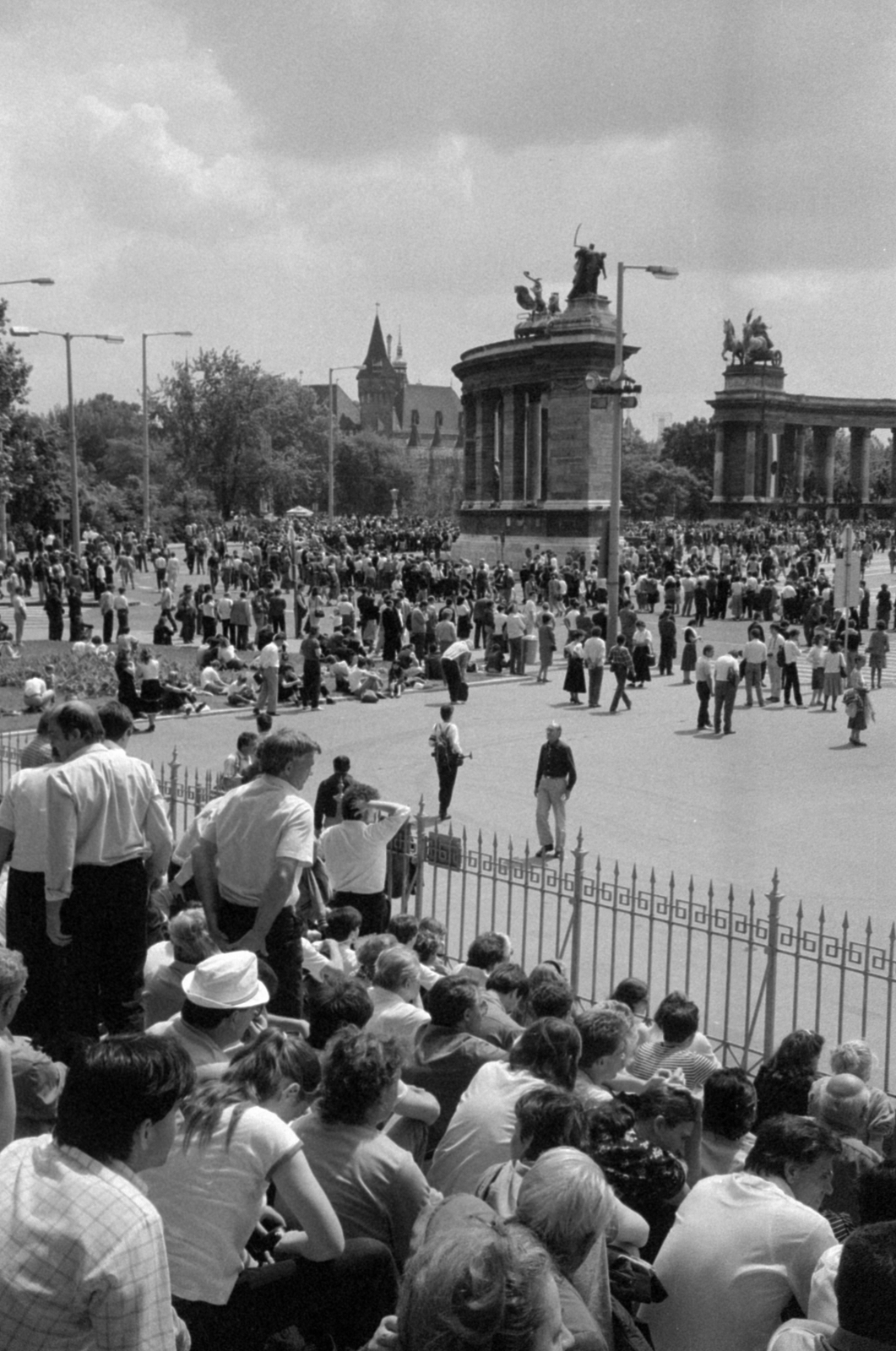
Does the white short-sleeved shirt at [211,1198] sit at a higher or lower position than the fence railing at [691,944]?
higher

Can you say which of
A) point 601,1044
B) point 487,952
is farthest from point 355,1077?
point 487,952

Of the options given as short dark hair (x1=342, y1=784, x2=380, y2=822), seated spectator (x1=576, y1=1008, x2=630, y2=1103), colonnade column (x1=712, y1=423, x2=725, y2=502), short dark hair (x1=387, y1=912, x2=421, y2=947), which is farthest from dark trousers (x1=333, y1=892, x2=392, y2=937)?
colonnade column (x1=712, y1=423, x2=725, y2=502)

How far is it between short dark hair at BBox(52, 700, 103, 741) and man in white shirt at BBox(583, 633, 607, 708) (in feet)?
63.3

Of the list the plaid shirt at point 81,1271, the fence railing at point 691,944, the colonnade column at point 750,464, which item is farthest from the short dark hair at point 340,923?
the colonnade column at point 750,464

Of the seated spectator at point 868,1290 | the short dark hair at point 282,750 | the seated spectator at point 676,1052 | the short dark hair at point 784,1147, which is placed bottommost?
the seated spectator at point 676,1052

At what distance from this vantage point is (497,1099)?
5109mm

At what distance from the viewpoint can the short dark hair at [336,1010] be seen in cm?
600

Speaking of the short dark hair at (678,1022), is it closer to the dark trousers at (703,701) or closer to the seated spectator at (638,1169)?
the seated spectator at (638,1169)

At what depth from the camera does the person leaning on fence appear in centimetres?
664

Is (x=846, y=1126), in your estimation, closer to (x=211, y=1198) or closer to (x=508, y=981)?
(x=508, y=981)

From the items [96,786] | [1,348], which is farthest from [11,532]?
[96,786]

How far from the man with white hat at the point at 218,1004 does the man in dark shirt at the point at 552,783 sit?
9.88m

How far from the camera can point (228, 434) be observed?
7344 cm

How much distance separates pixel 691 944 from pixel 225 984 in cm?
558
